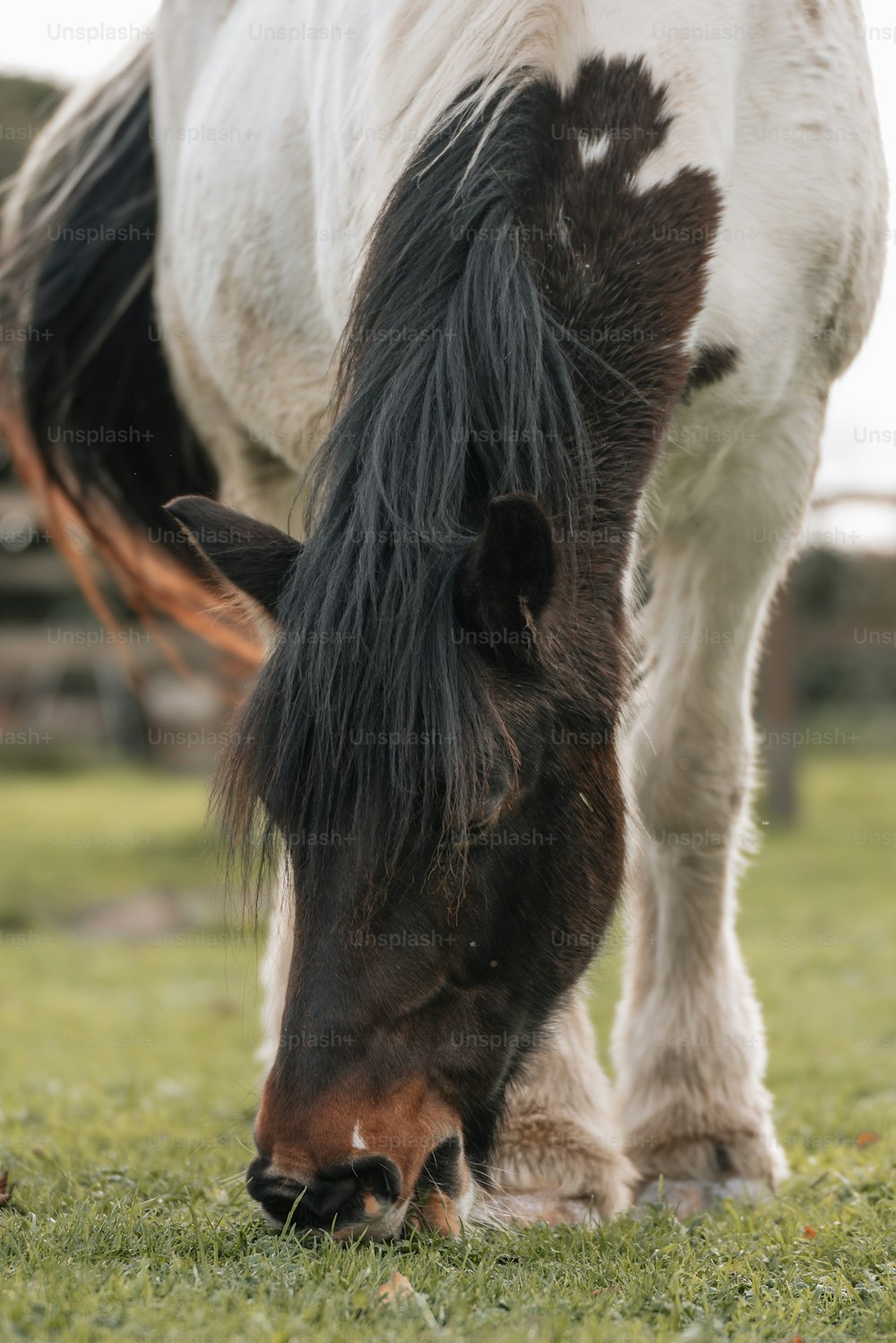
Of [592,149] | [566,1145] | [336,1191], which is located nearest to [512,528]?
[592,149]

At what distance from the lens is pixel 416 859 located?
8.23ft

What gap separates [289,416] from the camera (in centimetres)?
408

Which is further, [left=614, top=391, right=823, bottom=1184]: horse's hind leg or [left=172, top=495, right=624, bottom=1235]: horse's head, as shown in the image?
[left=614, top=391, right=823, bottom=1184]: horse's hind leg

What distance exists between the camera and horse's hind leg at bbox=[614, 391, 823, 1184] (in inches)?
149

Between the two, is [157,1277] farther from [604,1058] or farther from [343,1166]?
[604,1058]

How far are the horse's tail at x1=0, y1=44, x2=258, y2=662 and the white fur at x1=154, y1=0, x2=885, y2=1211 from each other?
45cm

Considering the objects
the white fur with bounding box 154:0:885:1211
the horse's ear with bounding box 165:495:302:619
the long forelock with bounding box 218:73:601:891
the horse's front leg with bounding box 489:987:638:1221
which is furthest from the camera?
the horse's front leg with bounding box 489:987:638:1221

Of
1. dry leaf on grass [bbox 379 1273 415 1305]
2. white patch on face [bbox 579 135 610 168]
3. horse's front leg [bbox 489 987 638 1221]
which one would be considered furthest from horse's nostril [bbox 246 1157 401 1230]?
white patch on face [bbox 579 135 610 168]

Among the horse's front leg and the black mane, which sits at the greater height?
the black mane

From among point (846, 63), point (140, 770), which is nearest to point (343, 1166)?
point (846, 63)

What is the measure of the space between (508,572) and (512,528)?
10 centimetres

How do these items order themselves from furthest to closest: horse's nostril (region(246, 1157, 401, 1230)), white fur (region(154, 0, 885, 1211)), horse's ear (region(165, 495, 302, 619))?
1. white fur (region(154, 0, 885, 1211))
2. horse's ear (region(165, 495, 302, 619))
3. horse's nostril (region(246, 1157, 401, 1230))

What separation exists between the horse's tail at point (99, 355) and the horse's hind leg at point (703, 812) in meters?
1.62

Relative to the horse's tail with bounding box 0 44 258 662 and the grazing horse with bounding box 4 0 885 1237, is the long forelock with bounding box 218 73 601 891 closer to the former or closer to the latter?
the grazing horse with bounding box 4 0 885 1237
